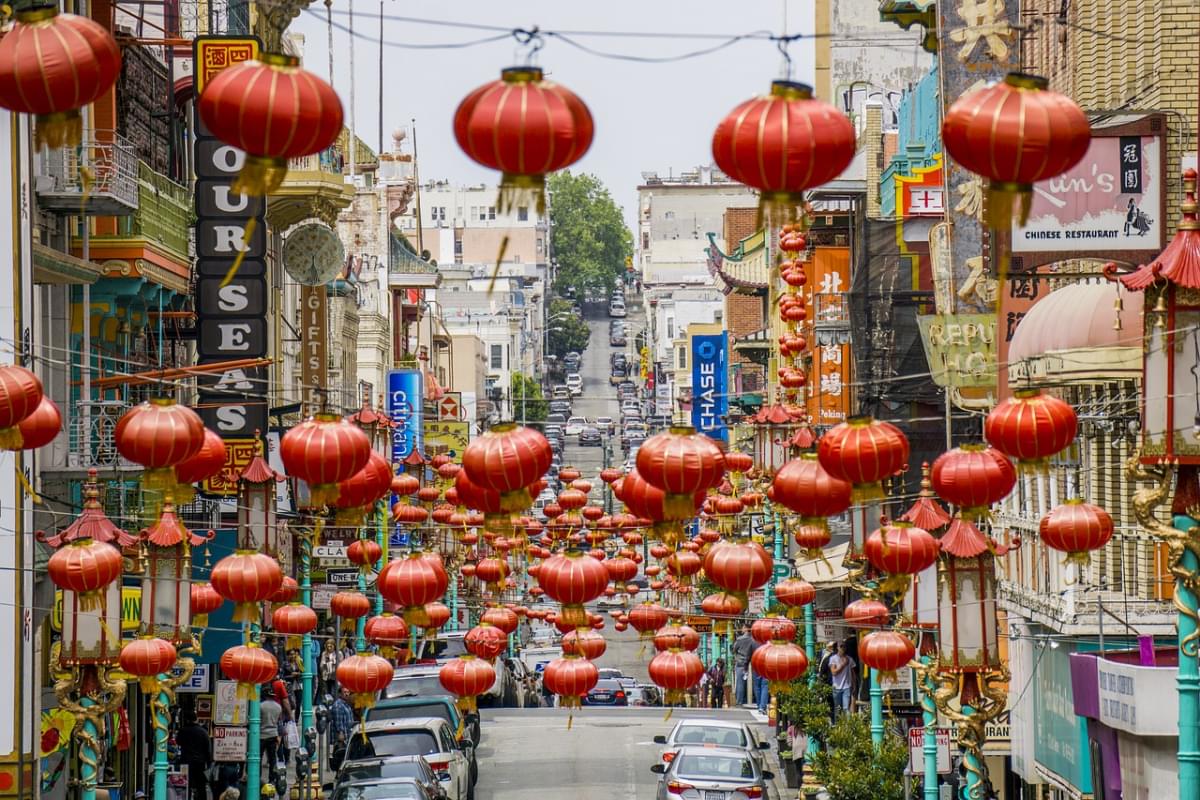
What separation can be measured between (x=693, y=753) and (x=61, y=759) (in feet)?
28.8

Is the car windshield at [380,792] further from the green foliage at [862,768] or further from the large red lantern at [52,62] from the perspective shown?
the large red lantern at [52,62]

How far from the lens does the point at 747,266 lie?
85.1 m

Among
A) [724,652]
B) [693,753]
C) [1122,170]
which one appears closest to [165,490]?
[1122,170]

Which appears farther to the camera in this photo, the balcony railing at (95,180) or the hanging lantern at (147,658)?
the balcony railing at (95,180)

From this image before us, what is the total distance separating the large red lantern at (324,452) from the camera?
61.6ft

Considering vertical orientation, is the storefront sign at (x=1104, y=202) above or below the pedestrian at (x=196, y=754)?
above

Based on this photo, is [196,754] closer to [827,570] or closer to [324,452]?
[827,570]

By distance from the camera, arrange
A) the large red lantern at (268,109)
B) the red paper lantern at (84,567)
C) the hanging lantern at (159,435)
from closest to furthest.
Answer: the large red lantern at (268,109) → the hanging lantern at (159,435) → the red paper lantern at (84,567)

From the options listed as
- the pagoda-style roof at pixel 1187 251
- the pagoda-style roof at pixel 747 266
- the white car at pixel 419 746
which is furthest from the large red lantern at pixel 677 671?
the pagoda-style roof at pixel 747 266

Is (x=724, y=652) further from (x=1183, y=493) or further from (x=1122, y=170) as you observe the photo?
(x=1183, y=493)

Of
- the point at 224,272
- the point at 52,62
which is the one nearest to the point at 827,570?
the point at 224,272

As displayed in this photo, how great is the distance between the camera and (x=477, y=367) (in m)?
128

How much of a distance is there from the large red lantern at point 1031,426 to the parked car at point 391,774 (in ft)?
38.3

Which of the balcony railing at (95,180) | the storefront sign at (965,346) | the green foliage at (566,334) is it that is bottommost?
the storefront sign at (965,346)
